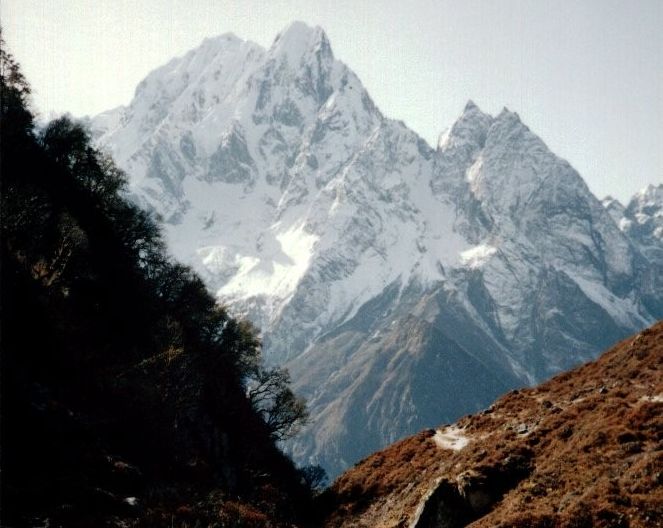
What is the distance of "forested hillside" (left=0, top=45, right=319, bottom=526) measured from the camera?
24844mm

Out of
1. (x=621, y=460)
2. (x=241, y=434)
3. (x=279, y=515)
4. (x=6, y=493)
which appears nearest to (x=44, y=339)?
(x=6, y=493)

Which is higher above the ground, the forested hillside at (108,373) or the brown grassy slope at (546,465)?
the forested hillside at (108,373)

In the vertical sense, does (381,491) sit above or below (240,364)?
below

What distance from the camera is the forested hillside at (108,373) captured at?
24844 millimetres

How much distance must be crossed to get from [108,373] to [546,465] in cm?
2831

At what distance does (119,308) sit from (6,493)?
107 ft

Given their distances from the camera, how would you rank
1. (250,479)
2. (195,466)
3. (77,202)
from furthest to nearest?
(77,202), (250,479), (195,466)

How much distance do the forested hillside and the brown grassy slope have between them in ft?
23.7

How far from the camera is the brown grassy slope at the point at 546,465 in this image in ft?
75.7

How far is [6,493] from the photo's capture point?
21.0 meters

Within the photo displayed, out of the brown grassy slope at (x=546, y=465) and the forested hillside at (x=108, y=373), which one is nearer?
the brown grassy slope at (x=546, y=465)

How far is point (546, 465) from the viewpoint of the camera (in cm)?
2842

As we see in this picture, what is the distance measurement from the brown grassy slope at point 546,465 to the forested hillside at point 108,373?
7.24m

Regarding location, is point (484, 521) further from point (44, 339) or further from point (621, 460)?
point (44, 339)
